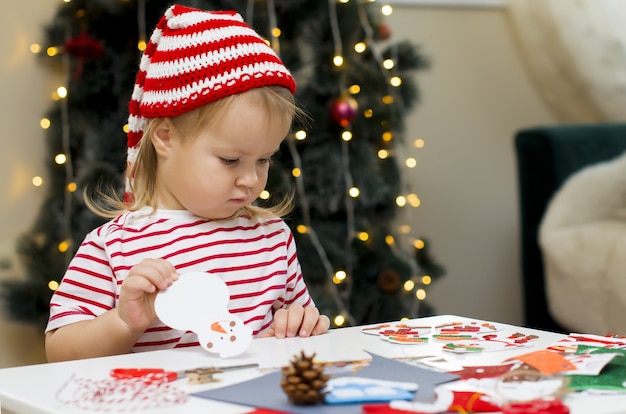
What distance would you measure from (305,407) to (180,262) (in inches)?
19.8

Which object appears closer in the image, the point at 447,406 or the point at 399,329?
the point at 447,406

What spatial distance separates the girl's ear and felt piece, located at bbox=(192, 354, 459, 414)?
451mm

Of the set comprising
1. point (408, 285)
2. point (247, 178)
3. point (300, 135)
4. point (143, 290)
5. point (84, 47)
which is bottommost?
point (408, 285)

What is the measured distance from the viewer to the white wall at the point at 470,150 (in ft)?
10.1

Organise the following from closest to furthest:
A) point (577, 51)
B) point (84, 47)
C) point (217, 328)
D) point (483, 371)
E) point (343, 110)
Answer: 1. point (483, 371)
2. point (217, 328)
3. point (84, 47)
4. point (343, 110)
5. point (577, 51)

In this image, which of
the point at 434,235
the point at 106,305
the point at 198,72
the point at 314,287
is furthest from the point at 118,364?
the point at 434,235

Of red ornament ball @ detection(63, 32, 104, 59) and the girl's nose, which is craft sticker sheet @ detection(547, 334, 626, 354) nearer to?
the girl's nose

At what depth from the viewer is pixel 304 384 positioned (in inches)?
28.5

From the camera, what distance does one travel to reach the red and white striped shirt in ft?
3.78

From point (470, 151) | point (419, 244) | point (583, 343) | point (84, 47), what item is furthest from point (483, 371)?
point (470, 151)

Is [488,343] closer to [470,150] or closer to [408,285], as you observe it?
[408,285]

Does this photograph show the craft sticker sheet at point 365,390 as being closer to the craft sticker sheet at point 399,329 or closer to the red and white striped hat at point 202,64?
the craft sticker sheet at point 399,329

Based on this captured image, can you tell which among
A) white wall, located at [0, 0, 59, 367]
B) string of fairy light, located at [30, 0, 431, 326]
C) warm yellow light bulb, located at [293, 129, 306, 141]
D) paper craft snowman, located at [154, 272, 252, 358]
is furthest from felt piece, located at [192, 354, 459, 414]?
white wall, located at [0, 0, 59, 367]

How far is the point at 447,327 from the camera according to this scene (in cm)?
113
